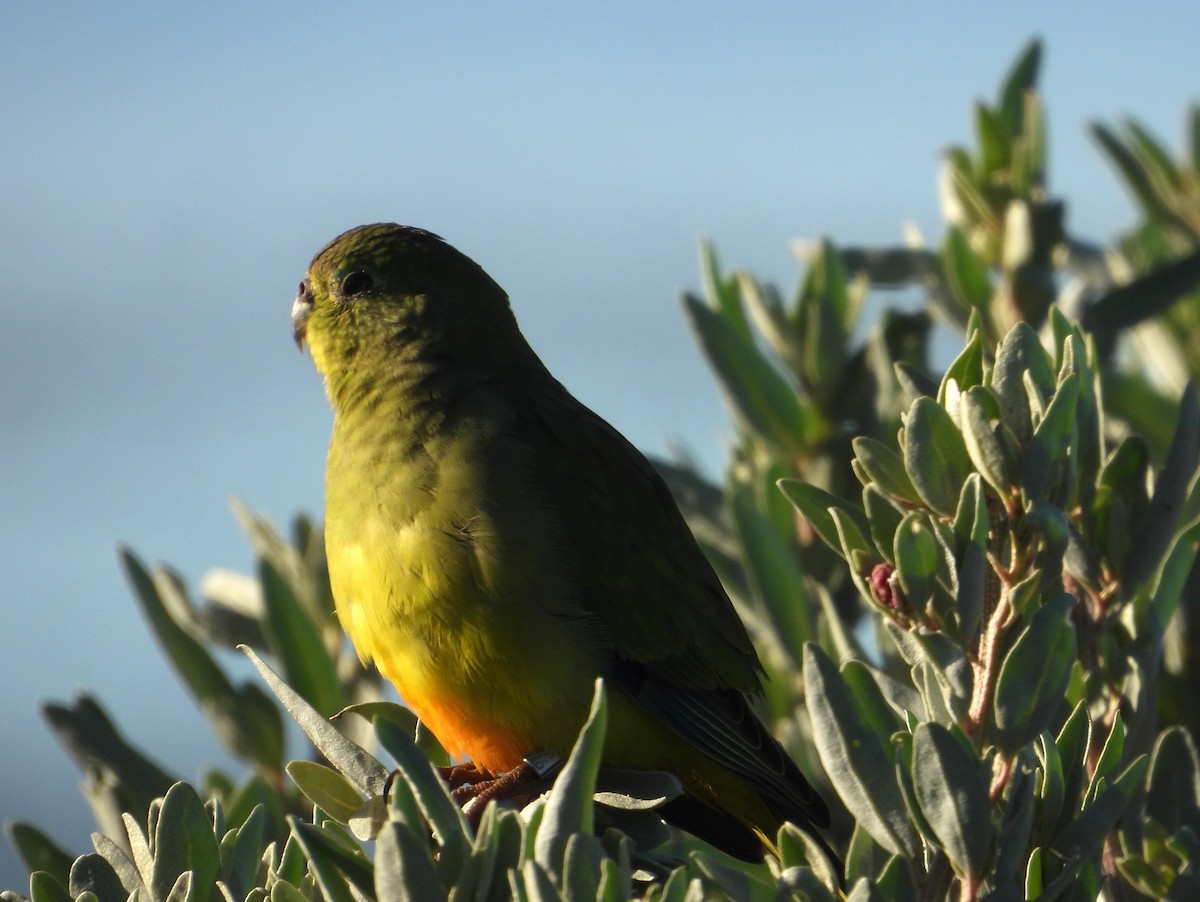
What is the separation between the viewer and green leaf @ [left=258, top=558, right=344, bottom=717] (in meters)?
3.15

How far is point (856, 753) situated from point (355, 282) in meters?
2.27

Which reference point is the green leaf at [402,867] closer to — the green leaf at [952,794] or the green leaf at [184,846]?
the green leaf at [184,846]

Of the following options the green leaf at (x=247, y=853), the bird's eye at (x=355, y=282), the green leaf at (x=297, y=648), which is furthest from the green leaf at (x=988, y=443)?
the bird's eye at (x=355, y=282)

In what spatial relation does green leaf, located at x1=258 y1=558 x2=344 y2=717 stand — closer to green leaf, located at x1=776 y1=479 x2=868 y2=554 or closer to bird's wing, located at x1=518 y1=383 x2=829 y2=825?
bird's wing, located at x1=518 y1=383 x2=829 y2=825

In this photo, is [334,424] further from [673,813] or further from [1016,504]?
[1016,504]

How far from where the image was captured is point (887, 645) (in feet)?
9.25

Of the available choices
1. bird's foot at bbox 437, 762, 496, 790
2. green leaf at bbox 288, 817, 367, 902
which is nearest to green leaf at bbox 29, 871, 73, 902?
green leaf at bbox 288, 817, 367, 902

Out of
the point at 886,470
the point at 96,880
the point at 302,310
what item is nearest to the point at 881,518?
the point at 886,470

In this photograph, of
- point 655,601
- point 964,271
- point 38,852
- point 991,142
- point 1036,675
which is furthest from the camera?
point 991,142

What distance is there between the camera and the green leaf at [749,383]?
3.20 m

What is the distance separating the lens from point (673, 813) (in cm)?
306

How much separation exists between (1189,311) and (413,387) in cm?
204

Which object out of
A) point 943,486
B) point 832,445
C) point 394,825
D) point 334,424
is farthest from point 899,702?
point 334,424

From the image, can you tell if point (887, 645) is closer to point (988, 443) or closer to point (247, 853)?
point (988, 443)
